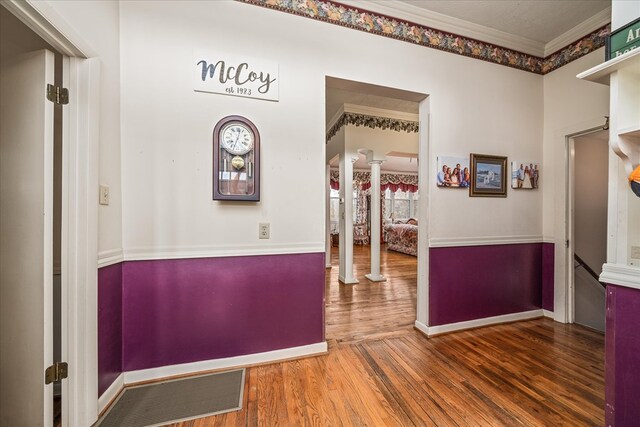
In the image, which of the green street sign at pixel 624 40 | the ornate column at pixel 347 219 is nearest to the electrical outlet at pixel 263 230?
the green street sign at pixel 624 40

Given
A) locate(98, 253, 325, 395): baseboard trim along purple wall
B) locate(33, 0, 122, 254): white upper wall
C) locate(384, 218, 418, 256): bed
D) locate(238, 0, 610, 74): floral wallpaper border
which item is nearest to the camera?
locate(33, 0, 122, 254): white upper wall

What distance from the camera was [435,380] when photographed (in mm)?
1801

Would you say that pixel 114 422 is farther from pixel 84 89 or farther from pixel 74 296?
pixel 84 89

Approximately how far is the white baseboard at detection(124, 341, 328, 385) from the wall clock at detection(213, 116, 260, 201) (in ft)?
3.97

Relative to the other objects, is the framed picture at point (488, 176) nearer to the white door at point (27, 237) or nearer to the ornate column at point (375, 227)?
the ornate column at point (375, 227)

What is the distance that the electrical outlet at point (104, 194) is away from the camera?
1.51m

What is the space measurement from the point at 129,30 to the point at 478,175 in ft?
10.4

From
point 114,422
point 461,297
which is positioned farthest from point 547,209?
point 114,422

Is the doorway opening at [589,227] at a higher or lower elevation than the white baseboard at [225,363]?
higher

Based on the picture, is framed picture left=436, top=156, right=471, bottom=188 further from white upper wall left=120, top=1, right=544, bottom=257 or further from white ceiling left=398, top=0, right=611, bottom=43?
white ceiling left=398, top=0, right=611, bottom=43

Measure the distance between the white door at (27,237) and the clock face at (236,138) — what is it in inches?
35.0

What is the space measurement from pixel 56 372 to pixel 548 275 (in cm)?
A: 424

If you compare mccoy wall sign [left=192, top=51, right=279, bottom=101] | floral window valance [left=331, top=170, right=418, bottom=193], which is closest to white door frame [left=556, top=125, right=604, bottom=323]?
mccoy wall sign [left=192, top=51, right=279, bottom=101]

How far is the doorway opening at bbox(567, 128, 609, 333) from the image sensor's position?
2963 mm
